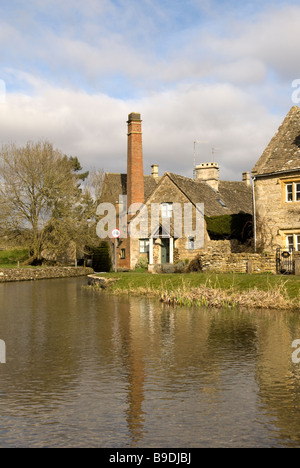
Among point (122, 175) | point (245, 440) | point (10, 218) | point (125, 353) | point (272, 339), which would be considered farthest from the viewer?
point (122, 175)

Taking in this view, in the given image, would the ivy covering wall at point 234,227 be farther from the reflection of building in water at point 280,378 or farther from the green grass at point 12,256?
the green grass at point 12,256

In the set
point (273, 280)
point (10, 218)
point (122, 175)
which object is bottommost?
point (273, 280)

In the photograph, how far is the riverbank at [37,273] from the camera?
40031 mm

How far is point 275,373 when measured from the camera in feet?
30.3

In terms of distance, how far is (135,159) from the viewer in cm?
4400

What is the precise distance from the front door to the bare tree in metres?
10.2

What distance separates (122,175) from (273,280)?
122 feet

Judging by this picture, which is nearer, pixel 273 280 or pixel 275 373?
pixel 275 373

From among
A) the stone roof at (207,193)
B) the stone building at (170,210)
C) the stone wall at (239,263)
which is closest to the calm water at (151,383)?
the stone wall at (239,263)

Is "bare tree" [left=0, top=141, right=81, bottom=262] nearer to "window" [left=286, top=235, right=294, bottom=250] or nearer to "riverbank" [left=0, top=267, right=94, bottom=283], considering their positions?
"riverbank" [left=0, top=267, right=94, bottom=283]

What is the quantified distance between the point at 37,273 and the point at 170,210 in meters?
12.6

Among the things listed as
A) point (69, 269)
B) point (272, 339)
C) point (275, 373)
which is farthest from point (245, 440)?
point (69, 269)

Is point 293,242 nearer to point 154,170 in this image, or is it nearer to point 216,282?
point 216,282
